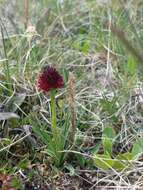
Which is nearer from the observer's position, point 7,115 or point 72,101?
point 72,101

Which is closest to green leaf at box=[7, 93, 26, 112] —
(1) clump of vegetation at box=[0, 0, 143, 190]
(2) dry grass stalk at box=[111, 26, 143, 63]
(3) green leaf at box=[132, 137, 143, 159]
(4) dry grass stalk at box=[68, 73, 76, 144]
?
(1) clump of vegetation at box=[0, 0, 143, 190]

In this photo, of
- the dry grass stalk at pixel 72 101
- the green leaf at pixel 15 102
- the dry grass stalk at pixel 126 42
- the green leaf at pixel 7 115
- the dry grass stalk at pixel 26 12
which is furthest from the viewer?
the dry grass stalk at pixel 26 12

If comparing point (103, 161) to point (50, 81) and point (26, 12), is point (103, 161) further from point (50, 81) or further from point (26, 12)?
point (26, 12)

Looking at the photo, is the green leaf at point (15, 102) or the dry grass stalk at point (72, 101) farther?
the green leaf at point (15, 102)

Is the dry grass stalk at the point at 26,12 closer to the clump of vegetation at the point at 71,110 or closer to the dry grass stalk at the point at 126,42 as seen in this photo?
the clump of vegetation at the point at 71,110

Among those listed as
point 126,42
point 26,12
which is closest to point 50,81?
point 126,42

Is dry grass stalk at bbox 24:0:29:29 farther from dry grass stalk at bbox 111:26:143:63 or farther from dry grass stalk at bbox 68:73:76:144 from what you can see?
dry grass stalk at bbox 111:26:143:63

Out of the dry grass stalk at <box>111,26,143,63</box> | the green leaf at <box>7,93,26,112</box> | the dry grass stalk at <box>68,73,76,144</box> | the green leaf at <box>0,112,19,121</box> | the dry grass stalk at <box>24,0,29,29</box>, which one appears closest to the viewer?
the dry grass stalk at <box>111,26,143,63</box>

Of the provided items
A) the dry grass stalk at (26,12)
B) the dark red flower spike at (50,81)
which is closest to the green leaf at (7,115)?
the dark red flower spike at (50,81)

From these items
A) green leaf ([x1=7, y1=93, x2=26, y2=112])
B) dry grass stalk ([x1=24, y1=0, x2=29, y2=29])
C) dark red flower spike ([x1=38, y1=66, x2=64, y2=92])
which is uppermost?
dry grass stalk ([x1=24, y1=0, x2=29, y2=29])
